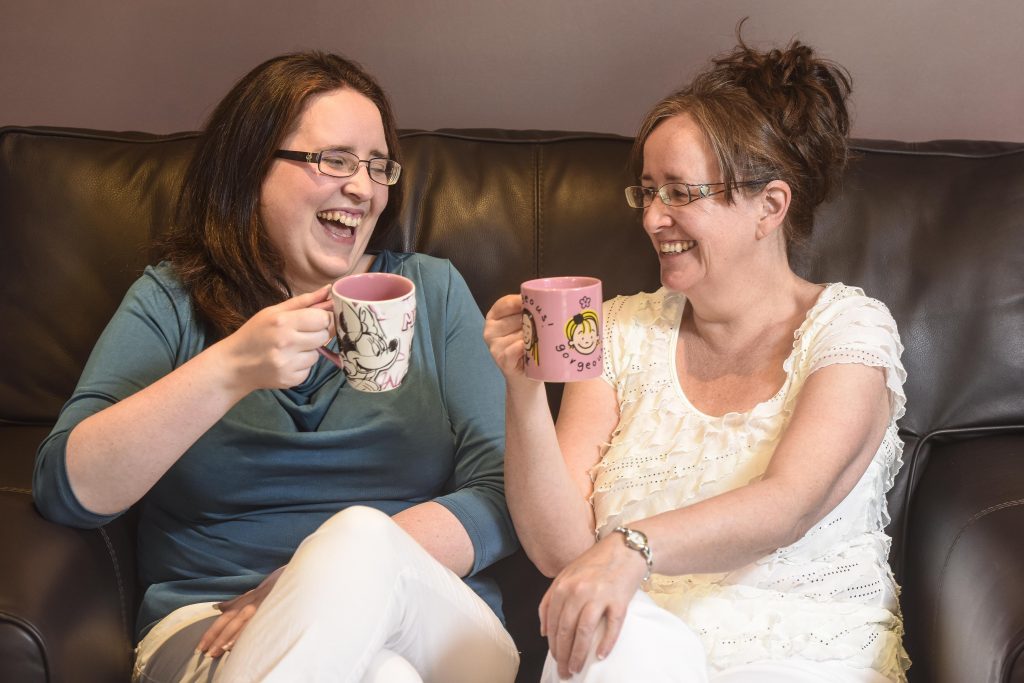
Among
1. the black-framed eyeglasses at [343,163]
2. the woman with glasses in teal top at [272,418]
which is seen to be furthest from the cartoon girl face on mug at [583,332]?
the black-framed eyeglasses at [343,163]

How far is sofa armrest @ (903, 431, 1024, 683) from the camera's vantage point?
1.39 m

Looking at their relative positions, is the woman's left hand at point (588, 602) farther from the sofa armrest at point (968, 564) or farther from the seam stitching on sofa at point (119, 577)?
the seam stitching on sofa at point (119, 577)

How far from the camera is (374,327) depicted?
121 centimetres

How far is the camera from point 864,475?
160 centimetres

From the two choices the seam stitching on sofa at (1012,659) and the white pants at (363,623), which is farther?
the seam stitching on sofa at (1012,659)

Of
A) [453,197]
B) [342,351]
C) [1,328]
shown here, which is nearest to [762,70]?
[453,197]

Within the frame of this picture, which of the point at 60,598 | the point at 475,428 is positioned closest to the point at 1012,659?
the point at 475,428

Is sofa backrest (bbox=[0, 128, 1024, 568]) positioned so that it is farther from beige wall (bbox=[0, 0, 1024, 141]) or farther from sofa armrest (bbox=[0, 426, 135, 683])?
sofa armrest (bbox=[0, 426, 135, 683])

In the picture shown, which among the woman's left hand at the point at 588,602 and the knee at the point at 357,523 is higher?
the knee at the point at 357,523

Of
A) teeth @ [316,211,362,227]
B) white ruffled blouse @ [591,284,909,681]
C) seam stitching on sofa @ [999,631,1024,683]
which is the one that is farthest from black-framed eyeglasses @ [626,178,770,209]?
seam stitching on sofa @ [999,631,1024,683]

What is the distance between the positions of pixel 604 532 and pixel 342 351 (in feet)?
1.82

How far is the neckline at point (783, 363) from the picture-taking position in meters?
1.59

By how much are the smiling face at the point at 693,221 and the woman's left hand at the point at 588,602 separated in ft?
1.67

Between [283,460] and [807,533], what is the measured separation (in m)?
0.76
